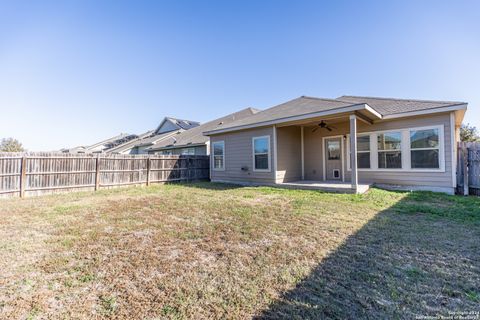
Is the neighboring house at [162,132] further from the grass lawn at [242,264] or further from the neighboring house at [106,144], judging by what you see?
the grass lawn at [242,264]

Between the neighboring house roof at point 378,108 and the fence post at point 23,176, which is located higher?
the neighboring house roof at point 378,108

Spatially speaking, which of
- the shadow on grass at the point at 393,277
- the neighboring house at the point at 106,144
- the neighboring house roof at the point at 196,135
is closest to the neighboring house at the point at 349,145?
the shadow on grass at the point at 393,277

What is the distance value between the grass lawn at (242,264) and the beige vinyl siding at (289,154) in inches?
169

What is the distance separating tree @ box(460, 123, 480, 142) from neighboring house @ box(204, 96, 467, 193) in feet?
47.2

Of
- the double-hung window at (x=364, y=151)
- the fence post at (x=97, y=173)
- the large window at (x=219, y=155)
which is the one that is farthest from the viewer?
the large window at (x=219, y=155)

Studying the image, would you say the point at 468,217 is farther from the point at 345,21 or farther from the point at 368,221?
the point at 345,21

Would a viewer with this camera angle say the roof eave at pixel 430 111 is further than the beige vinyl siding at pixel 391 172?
No

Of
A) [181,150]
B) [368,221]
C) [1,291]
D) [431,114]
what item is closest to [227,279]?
[1,291]

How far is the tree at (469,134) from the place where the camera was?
1877 cm

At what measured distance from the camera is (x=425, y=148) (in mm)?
7176

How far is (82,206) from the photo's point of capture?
594 centimetres

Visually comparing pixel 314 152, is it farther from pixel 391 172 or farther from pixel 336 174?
pixel 391 172

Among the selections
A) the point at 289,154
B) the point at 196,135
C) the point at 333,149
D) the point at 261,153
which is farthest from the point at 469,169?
the point at 196,135

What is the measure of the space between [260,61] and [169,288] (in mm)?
12412
